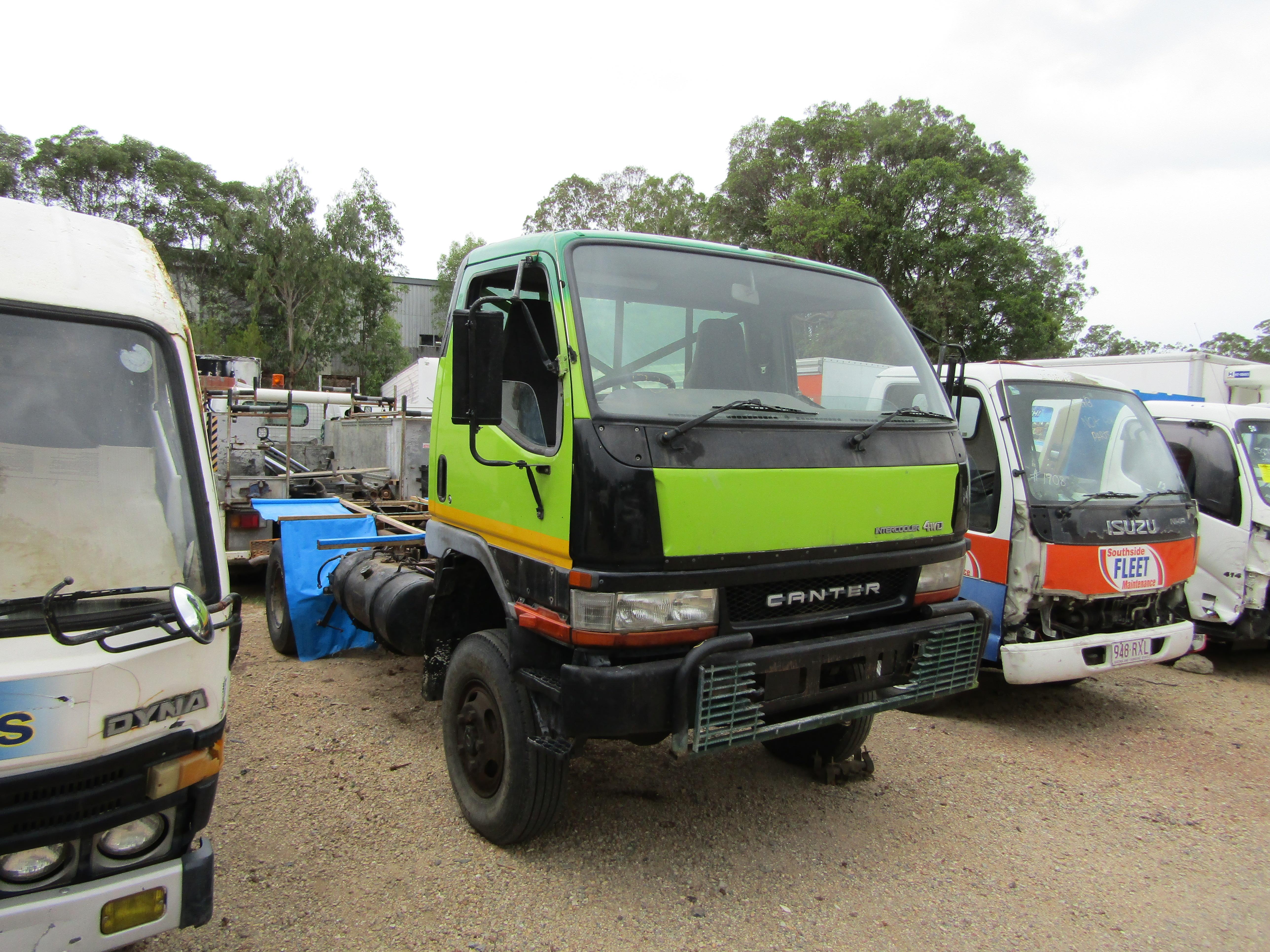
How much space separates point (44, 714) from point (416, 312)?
45428 mm

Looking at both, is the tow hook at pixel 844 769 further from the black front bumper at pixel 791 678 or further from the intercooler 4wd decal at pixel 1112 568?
the intercooler 4wd decal at pixel 1112 568

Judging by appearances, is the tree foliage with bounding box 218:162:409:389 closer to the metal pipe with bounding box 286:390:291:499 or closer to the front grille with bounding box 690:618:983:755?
the metal pipe with bounding box 286:390:291:499

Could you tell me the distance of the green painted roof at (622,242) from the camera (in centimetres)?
308

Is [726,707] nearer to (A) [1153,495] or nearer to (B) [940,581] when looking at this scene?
(B) [940,581]

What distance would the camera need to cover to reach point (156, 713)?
2.04 metres

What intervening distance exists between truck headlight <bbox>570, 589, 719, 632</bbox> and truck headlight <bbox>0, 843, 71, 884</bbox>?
1.48 metres

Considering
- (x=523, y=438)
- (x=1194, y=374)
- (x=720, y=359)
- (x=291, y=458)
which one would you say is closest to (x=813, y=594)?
(x=720, y=359)

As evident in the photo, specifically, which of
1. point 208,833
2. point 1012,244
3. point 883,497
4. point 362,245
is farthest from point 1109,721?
point 362,245

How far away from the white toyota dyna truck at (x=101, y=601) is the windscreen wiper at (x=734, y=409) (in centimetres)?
144

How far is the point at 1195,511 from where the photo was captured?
5145 mm

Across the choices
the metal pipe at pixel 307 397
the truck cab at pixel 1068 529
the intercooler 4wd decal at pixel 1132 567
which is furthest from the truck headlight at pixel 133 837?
the metal pipe at pixel 307 397

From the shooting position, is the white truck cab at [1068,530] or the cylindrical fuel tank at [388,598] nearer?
the cylindrical fuel tank at [388,598]

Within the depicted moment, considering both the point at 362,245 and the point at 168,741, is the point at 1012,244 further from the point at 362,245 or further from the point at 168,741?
the point at 362,245

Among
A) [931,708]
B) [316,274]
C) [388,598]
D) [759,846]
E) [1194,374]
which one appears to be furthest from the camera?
[316,274]
